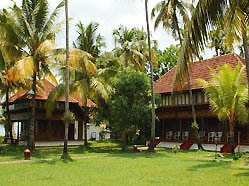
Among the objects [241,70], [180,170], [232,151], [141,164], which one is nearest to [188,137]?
[232,151]

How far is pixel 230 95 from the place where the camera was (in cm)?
2208

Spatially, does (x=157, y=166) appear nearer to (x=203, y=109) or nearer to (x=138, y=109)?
(x=138, y=109)

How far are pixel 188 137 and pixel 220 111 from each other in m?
8.33

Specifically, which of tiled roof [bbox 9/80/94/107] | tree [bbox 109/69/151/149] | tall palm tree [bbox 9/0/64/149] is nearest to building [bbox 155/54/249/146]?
tree [bbox 109/69/151/149]

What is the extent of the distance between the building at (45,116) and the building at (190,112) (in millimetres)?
6359

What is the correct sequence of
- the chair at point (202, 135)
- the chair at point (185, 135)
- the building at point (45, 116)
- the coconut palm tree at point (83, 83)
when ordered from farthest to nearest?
the chair at point (185, 135) → the building at point (45, 116) → the chair at point (202, 135) → the coconut palm tree at point (83, 83)

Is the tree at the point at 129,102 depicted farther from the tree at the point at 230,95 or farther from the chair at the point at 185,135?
the chair at the point at 185,135

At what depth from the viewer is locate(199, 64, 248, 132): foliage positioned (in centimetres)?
2200

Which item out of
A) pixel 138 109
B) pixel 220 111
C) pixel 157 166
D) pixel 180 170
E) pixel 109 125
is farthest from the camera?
pixel 109 125

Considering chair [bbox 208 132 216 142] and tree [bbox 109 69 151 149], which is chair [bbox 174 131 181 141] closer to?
chair [bbox 208 132 216 142]

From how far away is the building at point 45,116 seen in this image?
2958 centimetres

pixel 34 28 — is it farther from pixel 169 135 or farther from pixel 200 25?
pixel 200 25

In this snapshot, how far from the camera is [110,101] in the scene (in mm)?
25859

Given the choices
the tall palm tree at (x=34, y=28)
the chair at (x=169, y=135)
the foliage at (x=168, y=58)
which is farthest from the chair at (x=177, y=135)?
the foliage at (x=168, y=58)
